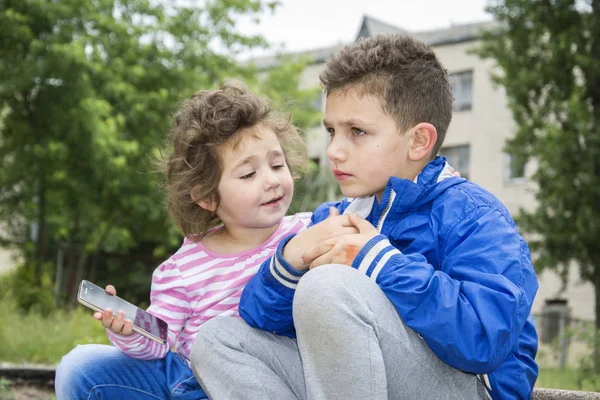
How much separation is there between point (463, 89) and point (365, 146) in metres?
28.8

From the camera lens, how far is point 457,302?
198 cm

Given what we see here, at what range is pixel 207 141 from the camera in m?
2.96

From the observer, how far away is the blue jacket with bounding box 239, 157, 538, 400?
78.0 inches

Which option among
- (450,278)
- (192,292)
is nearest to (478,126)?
(192,292)

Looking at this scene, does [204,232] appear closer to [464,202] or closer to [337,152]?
[337,152]

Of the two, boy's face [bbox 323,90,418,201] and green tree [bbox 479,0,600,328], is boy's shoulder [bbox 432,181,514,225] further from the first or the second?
green tree [bbox 479,0,600,328]

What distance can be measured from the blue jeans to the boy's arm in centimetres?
4

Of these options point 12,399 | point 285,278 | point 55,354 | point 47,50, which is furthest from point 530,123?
point 285,278

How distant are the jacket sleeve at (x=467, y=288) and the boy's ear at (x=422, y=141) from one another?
360mm

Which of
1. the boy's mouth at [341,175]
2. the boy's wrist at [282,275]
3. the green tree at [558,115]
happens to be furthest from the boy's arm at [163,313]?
the green tree at [558,115]

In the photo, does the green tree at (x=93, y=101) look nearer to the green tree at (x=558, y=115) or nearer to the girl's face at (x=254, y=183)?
the green tree at (x=558, y=115)

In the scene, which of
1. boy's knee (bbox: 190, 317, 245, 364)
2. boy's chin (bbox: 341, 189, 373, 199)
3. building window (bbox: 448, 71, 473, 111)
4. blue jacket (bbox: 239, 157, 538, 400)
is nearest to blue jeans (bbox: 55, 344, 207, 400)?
boy's knee (bbox: 190, 317, 245, 364)

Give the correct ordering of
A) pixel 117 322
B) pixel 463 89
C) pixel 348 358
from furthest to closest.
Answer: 1. pixel 463 89
2. pixel 117 322
3. pixel 348 358

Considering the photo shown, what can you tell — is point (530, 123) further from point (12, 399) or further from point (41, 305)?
point (12, 399)
